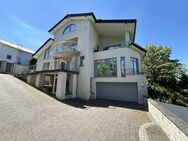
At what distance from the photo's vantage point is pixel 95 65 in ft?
52.3

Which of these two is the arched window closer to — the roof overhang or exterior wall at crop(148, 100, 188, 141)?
the roof overhang

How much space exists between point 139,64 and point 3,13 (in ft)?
58.3

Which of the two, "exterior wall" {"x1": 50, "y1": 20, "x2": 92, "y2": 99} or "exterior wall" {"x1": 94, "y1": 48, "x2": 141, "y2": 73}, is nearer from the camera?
"exterior wall" {"x1": 94, "y1": 48, "x2": 141, "y2": 73}

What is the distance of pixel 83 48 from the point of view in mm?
15273

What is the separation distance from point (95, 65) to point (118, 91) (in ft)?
16.2

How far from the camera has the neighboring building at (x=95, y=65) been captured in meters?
13.5

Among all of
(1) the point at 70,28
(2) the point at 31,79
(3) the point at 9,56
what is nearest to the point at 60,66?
(2) the point at 31,79

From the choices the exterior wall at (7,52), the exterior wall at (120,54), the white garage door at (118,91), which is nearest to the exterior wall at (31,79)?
the white garage door at (118,91)

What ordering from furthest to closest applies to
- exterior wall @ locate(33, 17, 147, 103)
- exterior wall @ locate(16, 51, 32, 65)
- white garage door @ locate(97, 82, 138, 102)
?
exterior wall @ locate(16, 51, 32, 65) → white garage door @ locate(97, 82, 138, 102) → exterior wall @ locate(33, 17, 147, 103)

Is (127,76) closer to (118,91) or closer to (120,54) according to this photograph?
(118,91)

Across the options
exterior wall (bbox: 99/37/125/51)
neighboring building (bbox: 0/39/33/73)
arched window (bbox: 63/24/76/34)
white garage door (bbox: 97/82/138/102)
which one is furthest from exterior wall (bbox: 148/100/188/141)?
neighboring building (bbox: 0/39/33/73)

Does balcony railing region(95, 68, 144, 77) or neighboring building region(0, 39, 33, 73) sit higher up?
neighboring building region(0, 39, 33, 73)

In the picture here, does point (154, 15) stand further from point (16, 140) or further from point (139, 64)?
point (16, 140)

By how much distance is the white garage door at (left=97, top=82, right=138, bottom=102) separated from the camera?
45.1 feet
